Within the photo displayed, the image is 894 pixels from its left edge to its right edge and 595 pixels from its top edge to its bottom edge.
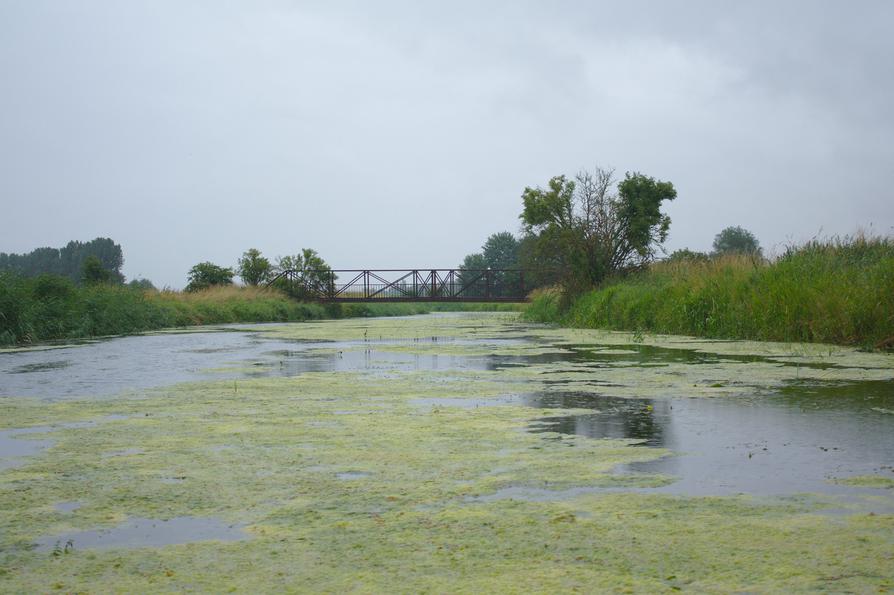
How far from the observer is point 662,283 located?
16.9 m

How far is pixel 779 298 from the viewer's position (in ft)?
37.6

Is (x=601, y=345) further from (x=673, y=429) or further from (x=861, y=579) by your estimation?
(x=861, y=579)

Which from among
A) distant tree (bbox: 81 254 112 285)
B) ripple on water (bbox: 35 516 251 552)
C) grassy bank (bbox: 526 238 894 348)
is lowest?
ripple on water (bbox: 35 516 251 552)

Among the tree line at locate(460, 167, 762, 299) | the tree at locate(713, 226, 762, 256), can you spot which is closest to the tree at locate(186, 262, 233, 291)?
the tree line at locate(460, 167, 762, 299)

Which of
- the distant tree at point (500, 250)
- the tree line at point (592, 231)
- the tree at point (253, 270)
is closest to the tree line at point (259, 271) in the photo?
the tree at point (253, 270)

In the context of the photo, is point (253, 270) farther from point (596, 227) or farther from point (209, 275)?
point (596, 227)

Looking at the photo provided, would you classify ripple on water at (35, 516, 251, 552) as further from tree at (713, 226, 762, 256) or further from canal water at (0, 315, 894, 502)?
tree at (713, 226, 762, 256)

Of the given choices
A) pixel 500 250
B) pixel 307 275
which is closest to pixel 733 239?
pixel 500 250

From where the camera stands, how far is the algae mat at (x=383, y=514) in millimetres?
2230

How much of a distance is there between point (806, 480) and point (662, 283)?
13989mm

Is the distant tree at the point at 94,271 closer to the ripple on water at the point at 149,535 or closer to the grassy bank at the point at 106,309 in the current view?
the grassy bank at the point at 106,309

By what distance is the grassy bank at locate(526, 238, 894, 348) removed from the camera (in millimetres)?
10023

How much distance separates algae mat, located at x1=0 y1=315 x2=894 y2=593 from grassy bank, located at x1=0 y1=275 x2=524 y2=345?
11.1 meters

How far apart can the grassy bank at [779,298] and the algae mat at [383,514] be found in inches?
254
